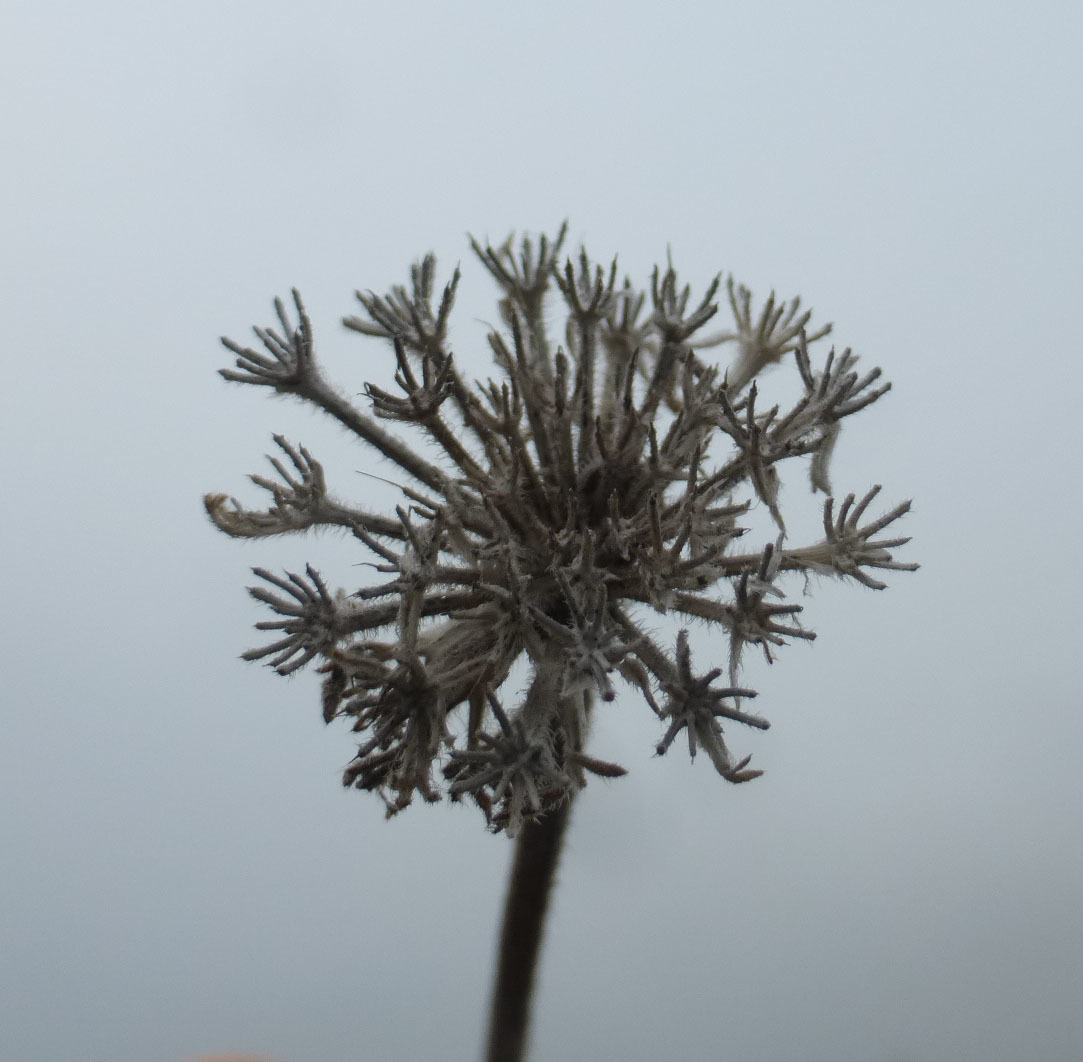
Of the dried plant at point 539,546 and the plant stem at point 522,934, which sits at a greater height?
the dried plant at point 539,546

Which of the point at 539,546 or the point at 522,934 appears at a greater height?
the point at 539,546

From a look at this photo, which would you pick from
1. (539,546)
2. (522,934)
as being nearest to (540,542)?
(539,546)

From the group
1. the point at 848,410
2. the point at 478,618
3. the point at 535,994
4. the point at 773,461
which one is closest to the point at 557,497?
the point at 478,618

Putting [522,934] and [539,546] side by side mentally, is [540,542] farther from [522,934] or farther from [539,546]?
[522,934]

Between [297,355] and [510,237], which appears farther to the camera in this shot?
[510,237]

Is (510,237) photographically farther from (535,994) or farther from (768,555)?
(535,994)
